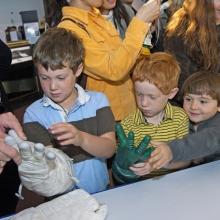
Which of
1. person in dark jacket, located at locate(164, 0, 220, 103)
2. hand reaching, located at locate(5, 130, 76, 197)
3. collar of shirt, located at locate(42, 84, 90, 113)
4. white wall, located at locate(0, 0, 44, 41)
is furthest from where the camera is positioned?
white wall, located at locate(0, 0, 44, 41)

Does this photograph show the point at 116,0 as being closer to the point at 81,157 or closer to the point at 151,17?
the point at 151,17

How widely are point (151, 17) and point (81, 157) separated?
1.86 feet

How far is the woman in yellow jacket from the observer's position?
4.05 feet

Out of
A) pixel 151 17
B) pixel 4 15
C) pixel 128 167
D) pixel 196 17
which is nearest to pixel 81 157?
pixel 128 167

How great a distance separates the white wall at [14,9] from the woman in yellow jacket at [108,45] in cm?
290

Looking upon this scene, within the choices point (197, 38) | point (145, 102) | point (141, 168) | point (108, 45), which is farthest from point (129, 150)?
point (197, 38)

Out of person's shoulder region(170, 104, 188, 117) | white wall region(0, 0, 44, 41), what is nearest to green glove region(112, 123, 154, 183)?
person's shoulder region(170, 104, 188, 117)

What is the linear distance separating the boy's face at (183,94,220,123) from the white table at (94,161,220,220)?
0.21 m

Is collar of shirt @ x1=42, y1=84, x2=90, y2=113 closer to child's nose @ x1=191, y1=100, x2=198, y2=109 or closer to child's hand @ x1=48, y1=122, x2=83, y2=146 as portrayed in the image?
child's hand @ x1=48, y1=122, x2=83, y2=146

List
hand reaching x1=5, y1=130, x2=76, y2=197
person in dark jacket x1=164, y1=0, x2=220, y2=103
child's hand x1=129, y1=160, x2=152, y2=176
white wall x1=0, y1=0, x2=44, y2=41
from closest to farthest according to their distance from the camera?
hand reaching x1=5, y1=130, x2=76, y2=197 < child's hand x1=129, y1=160, x2=152, y2=176 < person in dark jacket x1=164, y1=0, x2=220, y2=103 < white wall x1=0, y1=0, x2=44, y2=41

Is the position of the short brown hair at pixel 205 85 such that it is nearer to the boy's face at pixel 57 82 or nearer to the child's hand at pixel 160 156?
the child's hand at pixel 160 156

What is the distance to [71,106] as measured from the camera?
121cm

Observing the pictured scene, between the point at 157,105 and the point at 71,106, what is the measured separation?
30cm

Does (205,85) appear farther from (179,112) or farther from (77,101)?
(77,101)
